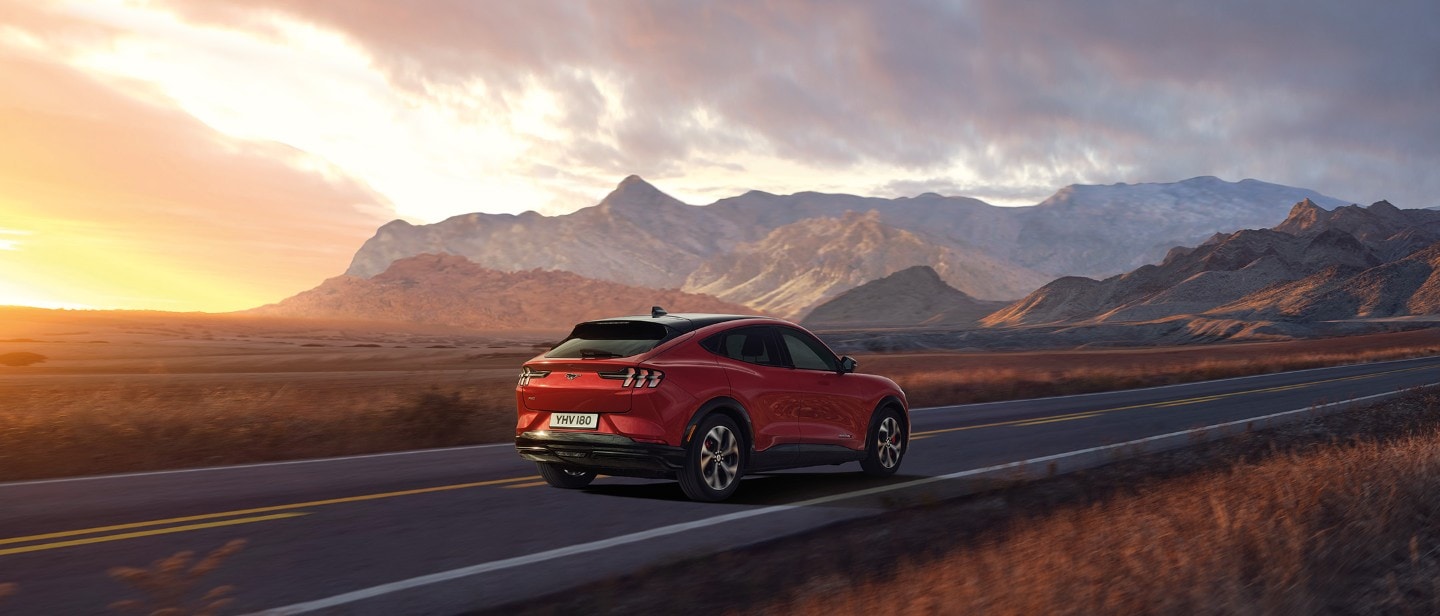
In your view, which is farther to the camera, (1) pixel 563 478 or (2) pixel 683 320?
(1) pixel 563 478

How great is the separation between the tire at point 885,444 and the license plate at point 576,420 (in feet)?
10.8

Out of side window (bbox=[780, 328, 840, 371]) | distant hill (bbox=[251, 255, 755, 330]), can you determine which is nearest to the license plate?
side window (bbox=[780, 328, 840, 371])

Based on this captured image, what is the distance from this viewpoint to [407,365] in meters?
58.8

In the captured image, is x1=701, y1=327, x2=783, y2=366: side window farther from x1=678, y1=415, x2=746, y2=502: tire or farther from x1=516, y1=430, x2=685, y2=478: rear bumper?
x1=516, y1=430, x2=685, y2=478: rear bumper

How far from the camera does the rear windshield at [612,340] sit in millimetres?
9000

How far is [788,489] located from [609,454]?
2.31 metres

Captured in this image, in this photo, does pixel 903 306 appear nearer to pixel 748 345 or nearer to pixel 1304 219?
pixel 1304 219

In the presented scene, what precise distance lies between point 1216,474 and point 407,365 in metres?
Answer: 53.2

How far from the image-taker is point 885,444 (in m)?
Answer: 11.1

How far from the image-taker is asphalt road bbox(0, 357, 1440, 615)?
6.15 m

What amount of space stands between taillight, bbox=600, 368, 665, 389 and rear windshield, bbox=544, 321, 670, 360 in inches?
9.0

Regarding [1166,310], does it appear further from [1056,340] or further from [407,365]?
[407,365]

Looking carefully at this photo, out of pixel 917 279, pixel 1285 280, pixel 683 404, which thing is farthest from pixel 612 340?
pixel 917 279

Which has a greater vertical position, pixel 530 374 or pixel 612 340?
pixel 612 340
